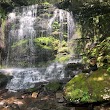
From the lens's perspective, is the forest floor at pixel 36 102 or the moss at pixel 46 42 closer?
the forest floor at pixel 36 102

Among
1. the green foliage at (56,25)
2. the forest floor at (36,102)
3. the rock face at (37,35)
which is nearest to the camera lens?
the forest floor at (36,102)

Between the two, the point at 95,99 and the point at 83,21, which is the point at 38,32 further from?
the point at 95,99

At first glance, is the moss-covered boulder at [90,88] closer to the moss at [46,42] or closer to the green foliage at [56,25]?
the moss at [46,42]

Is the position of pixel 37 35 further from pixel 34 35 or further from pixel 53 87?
pixel 53 87

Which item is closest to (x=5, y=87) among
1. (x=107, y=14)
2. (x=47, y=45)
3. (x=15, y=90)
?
(x=15, y=90)

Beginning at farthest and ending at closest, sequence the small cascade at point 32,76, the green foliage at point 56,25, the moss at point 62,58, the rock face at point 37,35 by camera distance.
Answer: the green foliage at point 56,25
the rock face at point 37,35
the moss at point 62,58
the small cascade at point 32,76

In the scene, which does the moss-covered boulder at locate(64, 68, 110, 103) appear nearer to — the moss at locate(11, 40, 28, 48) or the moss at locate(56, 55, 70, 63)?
the moss at locate(56, 55, 70, 63)

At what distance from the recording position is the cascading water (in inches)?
646

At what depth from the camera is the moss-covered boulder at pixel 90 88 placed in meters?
7.59

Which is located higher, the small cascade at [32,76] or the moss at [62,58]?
the moss at [62,58]

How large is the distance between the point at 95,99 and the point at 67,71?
598 centimetres

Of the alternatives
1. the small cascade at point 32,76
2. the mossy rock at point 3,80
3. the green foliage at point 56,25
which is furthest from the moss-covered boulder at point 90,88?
the green foliage at point 56,25

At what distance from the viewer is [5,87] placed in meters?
12.5

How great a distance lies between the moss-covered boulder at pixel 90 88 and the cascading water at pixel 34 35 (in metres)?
5.91
